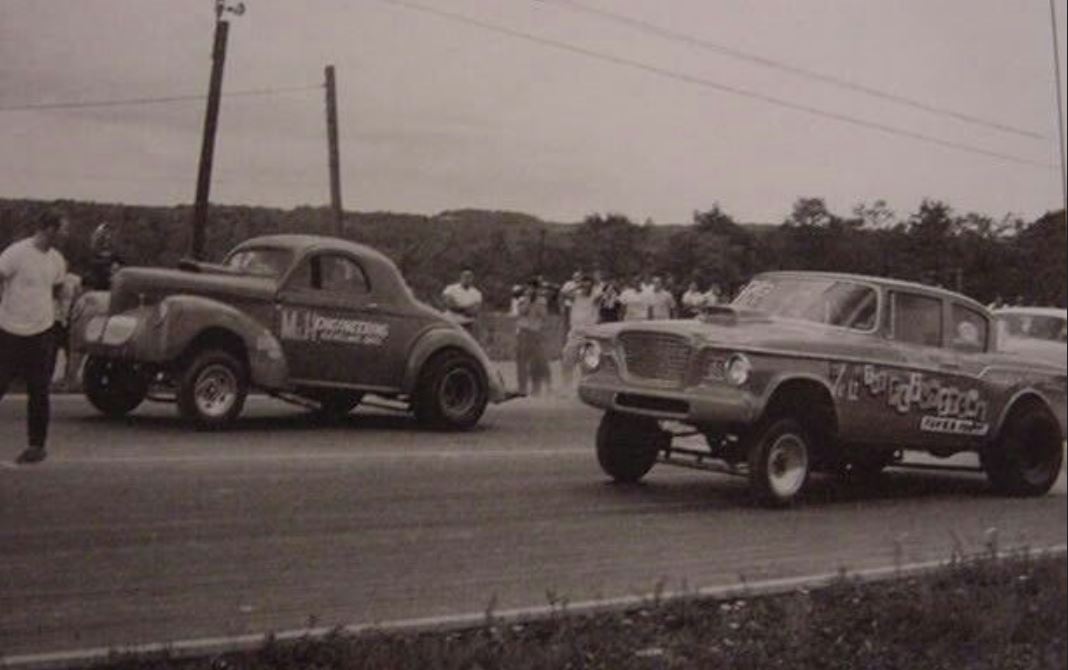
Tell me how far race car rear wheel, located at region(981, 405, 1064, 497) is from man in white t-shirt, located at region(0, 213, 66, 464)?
5088 millimetres

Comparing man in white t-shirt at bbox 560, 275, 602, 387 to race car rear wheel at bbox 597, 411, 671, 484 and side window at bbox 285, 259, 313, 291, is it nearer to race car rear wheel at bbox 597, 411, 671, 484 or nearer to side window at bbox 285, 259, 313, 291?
race car rear wheel at bbox 597, 411, 671, 484

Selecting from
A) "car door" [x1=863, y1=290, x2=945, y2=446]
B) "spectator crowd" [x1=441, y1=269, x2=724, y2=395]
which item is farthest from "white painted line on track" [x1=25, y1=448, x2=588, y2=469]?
"car door" [x1=863, y1=290, x2=945, y2=446]

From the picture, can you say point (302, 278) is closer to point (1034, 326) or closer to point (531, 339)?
point (531, 339)

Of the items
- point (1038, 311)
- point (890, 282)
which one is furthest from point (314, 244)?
point (1038, 311)

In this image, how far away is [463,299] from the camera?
205 inches

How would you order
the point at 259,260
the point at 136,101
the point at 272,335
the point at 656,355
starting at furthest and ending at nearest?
the point at 656,355 < the point at 272,335 < the point at 259,260 < the point at 136,101

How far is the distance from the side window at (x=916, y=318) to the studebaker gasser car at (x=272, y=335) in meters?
1.92

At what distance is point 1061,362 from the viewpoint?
7.73 meters

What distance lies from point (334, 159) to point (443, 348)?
190 centimetres

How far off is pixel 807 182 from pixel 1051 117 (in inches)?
67.7

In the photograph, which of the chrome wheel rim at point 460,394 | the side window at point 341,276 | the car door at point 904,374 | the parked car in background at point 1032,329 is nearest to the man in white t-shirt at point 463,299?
the side window at point 341,276

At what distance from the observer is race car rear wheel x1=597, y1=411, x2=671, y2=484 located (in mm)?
6145

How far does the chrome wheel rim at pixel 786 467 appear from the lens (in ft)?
22.4

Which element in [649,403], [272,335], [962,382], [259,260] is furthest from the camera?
[962,382]
